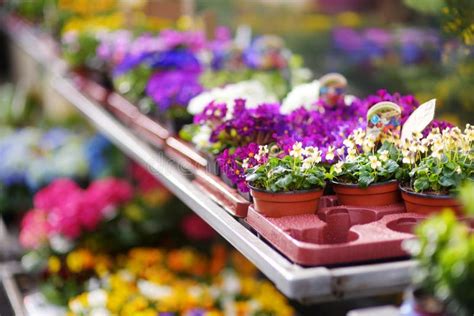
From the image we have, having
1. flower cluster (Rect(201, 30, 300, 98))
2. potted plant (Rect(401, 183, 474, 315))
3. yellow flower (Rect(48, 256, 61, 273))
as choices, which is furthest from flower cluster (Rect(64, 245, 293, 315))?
potted plant (Rect(401, 183, 474, 315))

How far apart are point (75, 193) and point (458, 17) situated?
7.60ft

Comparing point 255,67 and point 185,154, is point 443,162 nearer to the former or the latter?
point 185,154

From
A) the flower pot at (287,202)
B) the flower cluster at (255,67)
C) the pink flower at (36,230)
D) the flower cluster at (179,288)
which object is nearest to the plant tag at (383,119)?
the flower pot at (287,202)

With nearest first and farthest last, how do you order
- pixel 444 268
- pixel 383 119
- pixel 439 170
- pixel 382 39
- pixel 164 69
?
pixel 444 268, pixel 439 170, pixel 383 119, pixel 382 39, pixel 164 69

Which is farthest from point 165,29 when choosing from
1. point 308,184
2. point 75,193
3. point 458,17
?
point 308,184

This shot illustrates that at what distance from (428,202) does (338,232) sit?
8.9 inches

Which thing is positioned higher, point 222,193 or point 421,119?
point 421,119

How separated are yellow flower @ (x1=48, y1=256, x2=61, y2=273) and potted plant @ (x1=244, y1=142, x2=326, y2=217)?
1.96m

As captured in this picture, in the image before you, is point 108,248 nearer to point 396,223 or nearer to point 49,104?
point 396,223

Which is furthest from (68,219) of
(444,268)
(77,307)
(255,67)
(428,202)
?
(444,268)

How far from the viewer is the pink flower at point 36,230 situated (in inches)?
142

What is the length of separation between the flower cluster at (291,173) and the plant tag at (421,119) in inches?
9.6

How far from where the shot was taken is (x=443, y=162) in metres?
1.63

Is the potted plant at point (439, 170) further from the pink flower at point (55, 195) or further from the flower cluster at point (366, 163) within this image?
the pink flower at point (55, 195)
